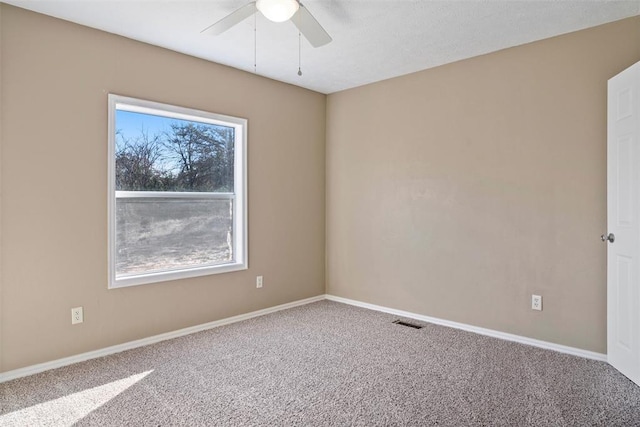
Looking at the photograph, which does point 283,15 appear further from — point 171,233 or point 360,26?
point 171,233

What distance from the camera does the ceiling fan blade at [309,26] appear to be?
93.2 inches

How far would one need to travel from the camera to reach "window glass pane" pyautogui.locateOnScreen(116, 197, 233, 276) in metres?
3.32

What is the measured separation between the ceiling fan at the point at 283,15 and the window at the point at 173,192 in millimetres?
1204

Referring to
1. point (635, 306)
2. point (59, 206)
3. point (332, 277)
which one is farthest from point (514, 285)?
point (59, 206)

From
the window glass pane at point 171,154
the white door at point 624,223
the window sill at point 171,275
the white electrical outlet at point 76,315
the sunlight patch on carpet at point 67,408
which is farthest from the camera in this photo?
the window glass pane at point 171,154

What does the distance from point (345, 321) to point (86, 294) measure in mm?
2260

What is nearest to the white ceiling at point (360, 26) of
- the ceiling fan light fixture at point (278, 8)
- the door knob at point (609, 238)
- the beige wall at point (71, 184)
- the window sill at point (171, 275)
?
the beige wall at point (71, 184)

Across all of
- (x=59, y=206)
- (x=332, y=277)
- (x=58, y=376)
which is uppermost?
(x=59, y=206)

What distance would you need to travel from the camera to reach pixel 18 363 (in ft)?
8.83

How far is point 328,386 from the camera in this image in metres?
2.55

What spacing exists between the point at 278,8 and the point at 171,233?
2.18 metres

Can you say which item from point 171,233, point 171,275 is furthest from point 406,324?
point 171,233

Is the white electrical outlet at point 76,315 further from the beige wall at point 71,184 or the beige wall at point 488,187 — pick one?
the beige wall at point 488,187

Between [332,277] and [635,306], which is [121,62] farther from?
[635,306]
